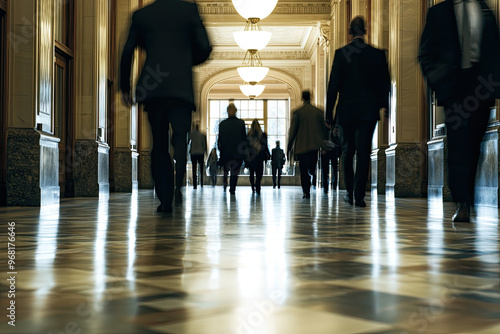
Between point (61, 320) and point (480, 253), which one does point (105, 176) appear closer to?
point (480, 253)

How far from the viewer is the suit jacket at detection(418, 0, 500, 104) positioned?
12.9ft

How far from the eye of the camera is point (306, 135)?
8914 mm

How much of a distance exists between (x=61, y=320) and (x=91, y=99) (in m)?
8.23

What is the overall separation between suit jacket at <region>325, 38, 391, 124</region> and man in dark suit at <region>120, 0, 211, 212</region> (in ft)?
5.85

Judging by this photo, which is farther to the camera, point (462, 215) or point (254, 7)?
point (254, 7)

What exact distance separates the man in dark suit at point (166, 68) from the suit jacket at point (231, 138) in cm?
553

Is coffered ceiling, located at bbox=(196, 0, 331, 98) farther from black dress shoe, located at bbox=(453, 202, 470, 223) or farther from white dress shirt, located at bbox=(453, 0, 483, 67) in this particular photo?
black dress shoe, located at bbox=(453, 202, 470, 223)

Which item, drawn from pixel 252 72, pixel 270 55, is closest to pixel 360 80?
pixel 252 72

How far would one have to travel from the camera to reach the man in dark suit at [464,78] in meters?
3.90

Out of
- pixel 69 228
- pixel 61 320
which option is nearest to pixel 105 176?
pixel 69 228

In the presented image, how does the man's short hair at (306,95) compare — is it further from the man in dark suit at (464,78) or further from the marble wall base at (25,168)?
the man in dark suit at (464,78)

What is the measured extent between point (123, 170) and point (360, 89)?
6621 mm

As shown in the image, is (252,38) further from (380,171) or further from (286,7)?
(380,171)

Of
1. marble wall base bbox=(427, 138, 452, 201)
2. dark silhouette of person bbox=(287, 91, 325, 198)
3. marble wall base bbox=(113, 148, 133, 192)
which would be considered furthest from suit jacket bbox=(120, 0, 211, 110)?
marble wall base bbox=(113, 148, 133, 192)
